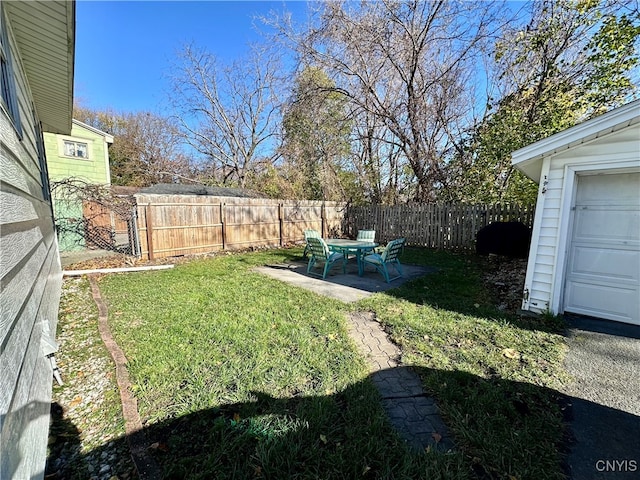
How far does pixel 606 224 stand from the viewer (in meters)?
3.60

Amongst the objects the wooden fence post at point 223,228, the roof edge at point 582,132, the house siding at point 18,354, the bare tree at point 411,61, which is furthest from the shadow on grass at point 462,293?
the wooden fence post at point 223,228

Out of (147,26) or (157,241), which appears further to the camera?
(157,241)

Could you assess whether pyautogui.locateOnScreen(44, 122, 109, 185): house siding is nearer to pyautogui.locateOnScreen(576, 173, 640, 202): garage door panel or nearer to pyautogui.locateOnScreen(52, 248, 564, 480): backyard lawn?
pyautogui.locateOnScreen(52, 248, 564, 480): backyard lawn

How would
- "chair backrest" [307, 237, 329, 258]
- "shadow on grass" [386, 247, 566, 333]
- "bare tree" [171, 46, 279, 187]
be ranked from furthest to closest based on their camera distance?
"bare tree" [171, 46, 279, 187] → "chair backrest" [307, 237, 329, 258] → "shadow on grass" [386, 247, 566, 333]

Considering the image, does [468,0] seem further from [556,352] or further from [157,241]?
[157,241]

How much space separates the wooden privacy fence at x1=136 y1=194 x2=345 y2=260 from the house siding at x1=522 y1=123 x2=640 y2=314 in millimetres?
8275

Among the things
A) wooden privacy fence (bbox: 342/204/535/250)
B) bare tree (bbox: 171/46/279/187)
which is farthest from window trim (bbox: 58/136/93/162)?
wooden privacy fence (bbox: 342/204/535/250)

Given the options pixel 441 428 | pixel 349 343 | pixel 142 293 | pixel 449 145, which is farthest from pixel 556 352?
pixel 449 145

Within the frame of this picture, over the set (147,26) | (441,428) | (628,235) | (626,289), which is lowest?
(441,428)

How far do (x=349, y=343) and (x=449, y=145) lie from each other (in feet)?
33.4

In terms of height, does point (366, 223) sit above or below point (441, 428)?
above

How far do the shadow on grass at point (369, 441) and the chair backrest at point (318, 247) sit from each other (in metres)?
3.91

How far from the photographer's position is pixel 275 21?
9.66 metres

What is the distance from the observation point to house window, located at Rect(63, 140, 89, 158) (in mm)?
12406
